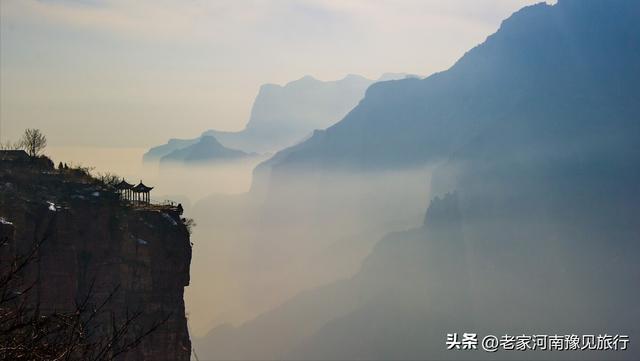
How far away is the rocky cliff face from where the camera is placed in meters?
56.0

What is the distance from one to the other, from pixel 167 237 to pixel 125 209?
10.1ft

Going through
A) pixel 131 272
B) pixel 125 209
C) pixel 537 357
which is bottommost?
pixel 537 357

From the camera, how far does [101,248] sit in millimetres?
59500

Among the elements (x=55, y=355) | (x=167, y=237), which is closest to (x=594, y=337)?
(x=167, y=237)

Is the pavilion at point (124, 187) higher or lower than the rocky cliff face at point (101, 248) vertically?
higher

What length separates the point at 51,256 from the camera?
56531mm

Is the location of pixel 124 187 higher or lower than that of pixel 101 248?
higher

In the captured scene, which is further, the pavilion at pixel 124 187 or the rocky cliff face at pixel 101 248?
the pavilion at pixel 124 187

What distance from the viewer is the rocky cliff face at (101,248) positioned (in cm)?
5597

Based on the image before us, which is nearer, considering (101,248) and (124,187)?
(101,248)

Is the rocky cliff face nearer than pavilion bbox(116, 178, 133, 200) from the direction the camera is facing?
Yes

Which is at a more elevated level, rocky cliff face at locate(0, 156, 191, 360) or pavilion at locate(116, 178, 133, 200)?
pavilion at locate(116, 178, 133, 200)

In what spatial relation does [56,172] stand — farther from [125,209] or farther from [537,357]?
[537,357]

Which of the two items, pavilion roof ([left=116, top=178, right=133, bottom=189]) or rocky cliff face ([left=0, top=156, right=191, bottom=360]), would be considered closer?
rocky cliff face ([left=0, top=156, right=191, bottom=360])
